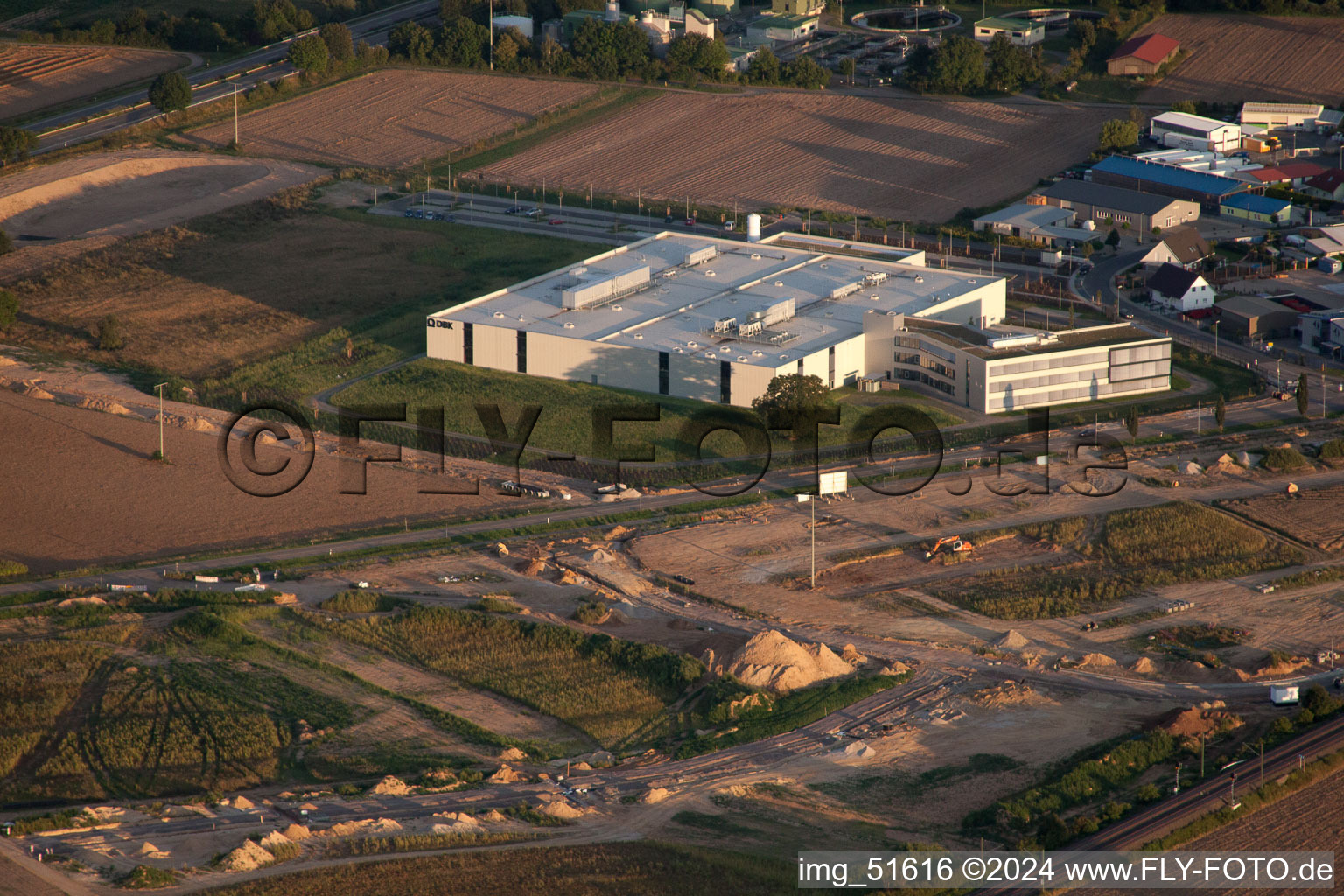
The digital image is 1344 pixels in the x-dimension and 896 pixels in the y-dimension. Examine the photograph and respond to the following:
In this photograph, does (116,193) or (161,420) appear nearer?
(161,420)

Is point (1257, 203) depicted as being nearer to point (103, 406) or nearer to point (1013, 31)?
point (1013, 31)

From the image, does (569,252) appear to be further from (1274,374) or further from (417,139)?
(1274,374)

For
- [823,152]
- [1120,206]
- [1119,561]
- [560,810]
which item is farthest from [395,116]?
[560,810]

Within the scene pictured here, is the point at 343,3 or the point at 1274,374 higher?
the point at 343,3

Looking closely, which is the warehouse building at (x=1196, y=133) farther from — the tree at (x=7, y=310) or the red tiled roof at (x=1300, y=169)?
the tree at (x=7, y=310)

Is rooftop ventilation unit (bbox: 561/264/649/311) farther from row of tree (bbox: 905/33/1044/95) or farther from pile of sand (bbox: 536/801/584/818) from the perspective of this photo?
row of tree (bbox: 905/33/1044/95)

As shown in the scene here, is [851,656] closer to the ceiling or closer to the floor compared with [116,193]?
closer to the floor

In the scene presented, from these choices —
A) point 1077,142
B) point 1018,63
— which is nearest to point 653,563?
point 1077,142
